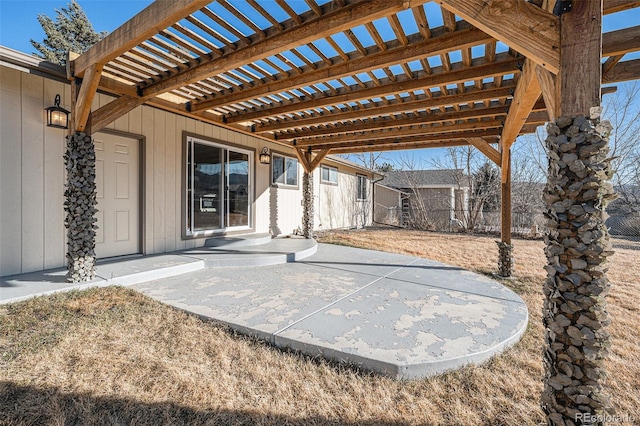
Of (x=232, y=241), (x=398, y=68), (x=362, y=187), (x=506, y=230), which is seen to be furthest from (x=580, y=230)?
(x=362, y=187)

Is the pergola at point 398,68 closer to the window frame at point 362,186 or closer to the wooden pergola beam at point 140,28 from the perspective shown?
the wooden pergola beam at point 140,28

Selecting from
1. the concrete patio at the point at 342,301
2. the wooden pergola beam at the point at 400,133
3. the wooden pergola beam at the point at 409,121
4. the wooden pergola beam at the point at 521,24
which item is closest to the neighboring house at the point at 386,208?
the wooden pergola beam at the point at 400,133

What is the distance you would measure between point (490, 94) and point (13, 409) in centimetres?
564

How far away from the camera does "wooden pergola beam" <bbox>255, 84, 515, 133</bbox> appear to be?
13.7 feet

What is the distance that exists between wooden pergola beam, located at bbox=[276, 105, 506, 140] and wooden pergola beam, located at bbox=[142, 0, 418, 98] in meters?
3.15

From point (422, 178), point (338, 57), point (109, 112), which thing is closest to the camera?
point (338, 57)

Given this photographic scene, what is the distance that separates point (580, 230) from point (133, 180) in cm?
608

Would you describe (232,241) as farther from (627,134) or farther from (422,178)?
(627,134)

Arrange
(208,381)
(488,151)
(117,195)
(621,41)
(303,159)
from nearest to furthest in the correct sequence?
(208,381), (621,41), (117,195), (488,151), (303,159)

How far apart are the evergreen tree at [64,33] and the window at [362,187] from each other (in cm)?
1661

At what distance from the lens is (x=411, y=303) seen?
3615mm

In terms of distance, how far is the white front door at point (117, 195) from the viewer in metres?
4.90

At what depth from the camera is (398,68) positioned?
4.11 meters

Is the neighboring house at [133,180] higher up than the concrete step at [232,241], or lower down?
higher up
